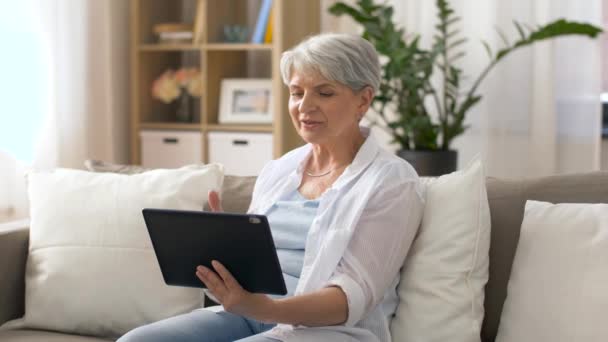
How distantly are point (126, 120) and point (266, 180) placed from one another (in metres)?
2.93

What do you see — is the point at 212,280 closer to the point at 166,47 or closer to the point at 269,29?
the point at 269,29

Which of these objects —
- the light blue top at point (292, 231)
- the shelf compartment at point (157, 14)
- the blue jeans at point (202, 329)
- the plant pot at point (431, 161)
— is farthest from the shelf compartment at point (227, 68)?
the blue jeans at point (202, 329)

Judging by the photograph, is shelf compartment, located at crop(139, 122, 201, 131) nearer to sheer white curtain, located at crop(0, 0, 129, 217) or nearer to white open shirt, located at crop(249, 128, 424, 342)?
sheer white curtain, located at crop(0, 0, 129, 217)

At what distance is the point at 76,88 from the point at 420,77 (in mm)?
1623

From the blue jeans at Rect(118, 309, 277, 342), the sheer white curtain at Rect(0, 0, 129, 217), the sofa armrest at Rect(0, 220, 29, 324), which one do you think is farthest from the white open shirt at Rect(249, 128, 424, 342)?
the sheer white curtain at Rect(0, 0, 129, 217)

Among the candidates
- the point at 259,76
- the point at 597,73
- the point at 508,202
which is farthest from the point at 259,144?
the point at 508,202

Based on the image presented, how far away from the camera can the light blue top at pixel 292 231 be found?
2.13 metres

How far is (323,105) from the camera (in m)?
2.13

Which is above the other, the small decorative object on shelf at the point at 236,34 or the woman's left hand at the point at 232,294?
the small decorative object on shelf at the point at 236,34

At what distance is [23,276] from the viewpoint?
2.52 meters

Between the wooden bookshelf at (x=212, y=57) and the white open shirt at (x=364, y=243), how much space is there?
2602 mm

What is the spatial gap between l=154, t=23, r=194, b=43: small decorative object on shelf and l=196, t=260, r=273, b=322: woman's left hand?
10.6 ft

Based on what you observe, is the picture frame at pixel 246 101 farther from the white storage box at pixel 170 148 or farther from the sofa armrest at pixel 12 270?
the sofa armrest at pixel 12 270

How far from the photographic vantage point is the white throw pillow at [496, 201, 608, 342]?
1.95 meters
